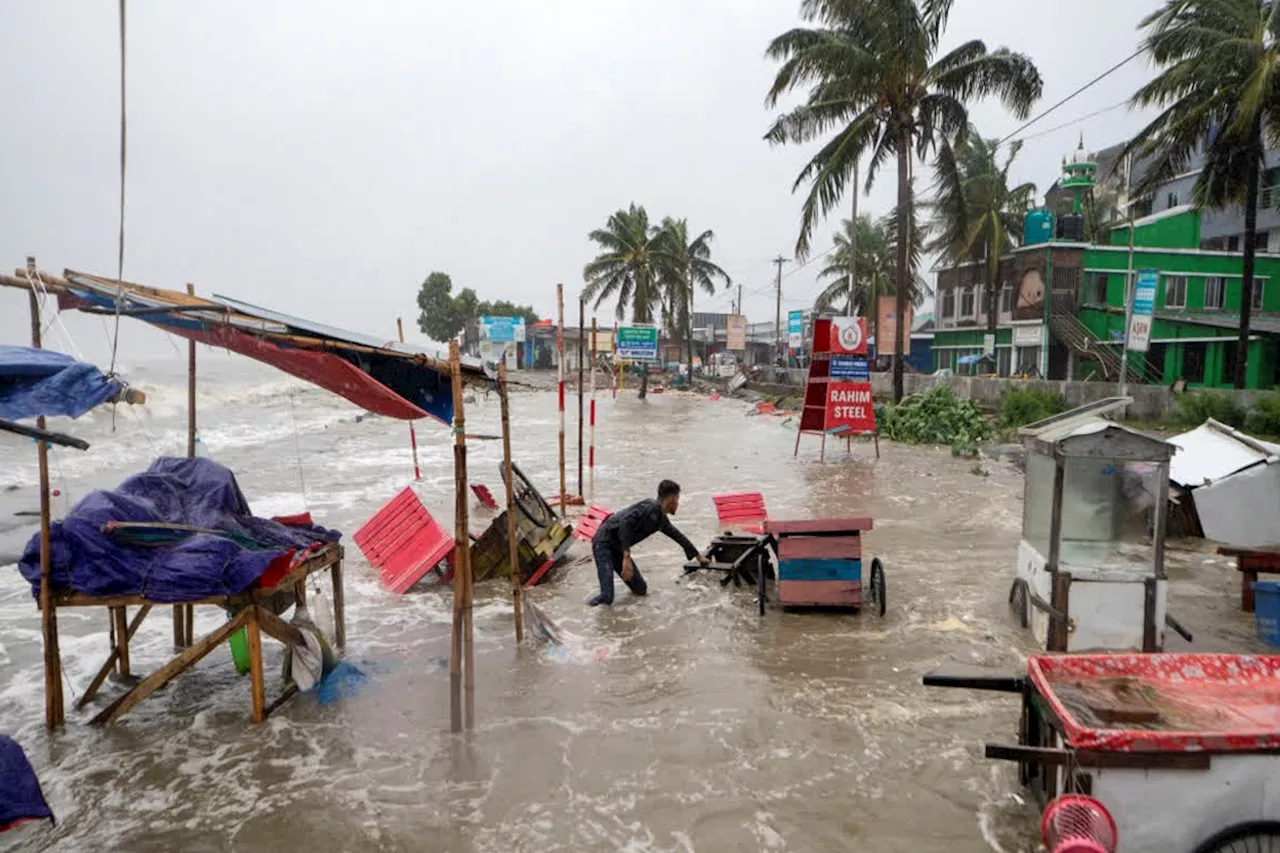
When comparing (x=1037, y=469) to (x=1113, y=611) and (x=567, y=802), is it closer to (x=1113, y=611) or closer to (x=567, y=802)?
(x=1113, y=611)

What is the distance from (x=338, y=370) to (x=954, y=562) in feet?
25.1

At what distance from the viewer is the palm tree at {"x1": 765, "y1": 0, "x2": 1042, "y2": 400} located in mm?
21219

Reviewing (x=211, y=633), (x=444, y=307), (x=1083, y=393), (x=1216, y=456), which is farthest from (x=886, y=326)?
(x=444, y=307)

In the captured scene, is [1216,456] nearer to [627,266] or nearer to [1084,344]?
[1084,344]

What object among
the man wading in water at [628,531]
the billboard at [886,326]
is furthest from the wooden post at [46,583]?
the billboard at [886,326]

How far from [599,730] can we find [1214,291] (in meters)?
36.6

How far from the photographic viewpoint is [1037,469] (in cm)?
700

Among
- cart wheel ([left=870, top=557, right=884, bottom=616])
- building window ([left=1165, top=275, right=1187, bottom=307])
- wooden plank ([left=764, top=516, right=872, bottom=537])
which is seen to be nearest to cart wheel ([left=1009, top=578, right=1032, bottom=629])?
cart wheel ([left=870, top=557, right=884, bottom=616])

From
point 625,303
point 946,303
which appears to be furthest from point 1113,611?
point 625,303

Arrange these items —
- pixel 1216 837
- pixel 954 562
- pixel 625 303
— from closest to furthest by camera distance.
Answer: pixel 1216 837 → pixel 954 562 → pixel 625 303

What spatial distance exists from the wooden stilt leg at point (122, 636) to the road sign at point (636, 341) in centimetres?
3665

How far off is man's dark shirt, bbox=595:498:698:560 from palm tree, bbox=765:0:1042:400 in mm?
17062

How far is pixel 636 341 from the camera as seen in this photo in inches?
1687

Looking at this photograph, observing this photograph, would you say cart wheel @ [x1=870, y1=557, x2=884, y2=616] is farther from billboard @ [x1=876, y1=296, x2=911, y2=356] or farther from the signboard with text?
the signboard with text
